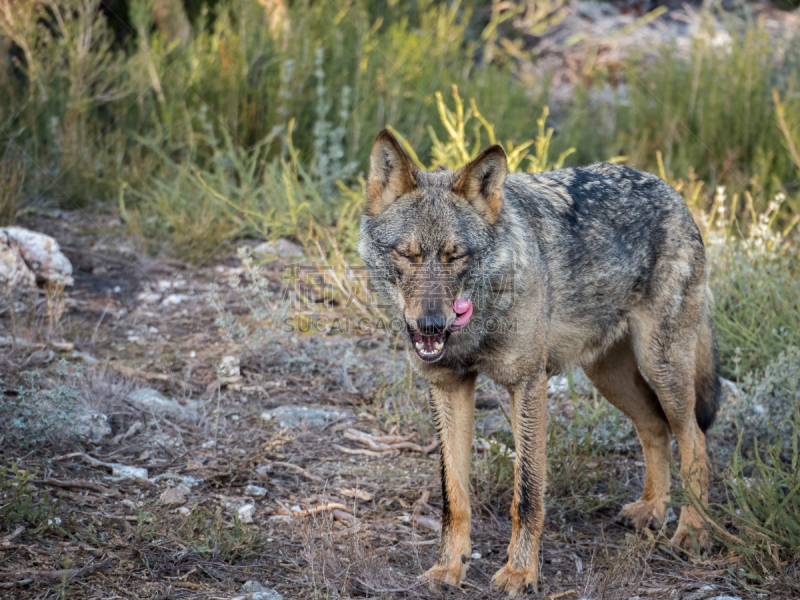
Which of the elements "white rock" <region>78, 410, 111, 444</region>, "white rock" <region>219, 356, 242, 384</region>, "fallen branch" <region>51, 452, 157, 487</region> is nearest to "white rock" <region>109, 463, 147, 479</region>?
"fallen branch" <region>51, 452, 157, 487</region>

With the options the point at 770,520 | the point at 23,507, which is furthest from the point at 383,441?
the point at 770,520

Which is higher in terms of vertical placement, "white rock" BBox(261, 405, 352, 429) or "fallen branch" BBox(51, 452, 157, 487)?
"fallen branch" BBox(51, 452, 157, 487)

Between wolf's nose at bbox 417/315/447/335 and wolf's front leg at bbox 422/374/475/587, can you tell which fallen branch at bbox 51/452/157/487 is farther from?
wolf's nose at bbox 417/315/447/335

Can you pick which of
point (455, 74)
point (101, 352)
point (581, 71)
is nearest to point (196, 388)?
point (101, 352)

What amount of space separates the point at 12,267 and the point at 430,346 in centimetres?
391

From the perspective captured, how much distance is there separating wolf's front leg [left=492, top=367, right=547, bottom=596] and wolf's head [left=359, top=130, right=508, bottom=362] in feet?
1.60

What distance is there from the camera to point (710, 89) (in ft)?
27.1

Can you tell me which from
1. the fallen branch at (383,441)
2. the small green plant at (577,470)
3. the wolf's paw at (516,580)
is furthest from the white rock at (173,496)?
the small green plant at (577,470)

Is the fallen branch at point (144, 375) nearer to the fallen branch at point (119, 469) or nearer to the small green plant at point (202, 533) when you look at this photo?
the fallen branch at point (119, 469)

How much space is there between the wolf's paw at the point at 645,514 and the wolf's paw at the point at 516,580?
0.97 meters

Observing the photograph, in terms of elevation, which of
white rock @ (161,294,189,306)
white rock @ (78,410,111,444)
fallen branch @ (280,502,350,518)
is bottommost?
white rock @ (161,294,189,306)

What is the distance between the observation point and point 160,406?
449 centimetres

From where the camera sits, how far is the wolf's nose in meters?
3.02

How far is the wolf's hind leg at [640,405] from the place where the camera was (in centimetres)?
420
